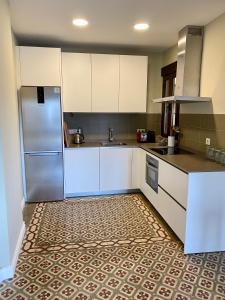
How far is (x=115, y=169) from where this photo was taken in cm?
388

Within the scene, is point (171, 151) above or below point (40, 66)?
below

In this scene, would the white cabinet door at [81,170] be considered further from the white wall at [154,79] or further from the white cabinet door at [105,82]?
the white wall at [154,79]

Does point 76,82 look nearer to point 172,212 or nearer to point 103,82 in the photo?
point 103,82

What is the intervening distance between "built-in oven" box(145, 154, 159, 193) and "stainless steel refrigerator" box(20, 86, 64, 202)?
1293 millimetres

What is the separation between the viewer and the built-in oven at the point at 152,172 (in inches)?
123

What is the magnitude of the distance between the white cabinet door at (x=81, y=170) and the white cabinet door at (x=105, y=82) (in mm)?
750

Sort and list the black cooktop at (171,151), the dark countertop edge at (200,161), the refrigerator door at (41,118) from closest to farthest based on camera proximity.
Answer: the dark countertop edge at (200,161) < the black cooktop at (171,151) < the refrigerator door at (41,118)

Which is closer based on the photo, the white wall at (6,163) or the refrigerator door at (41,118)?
the white wall at (6,163)

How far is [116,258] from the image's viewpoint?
2.32 metres

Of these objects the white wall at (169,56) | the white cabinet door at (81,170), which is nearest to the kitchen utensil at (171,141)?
the white cabinet door at (81,170)

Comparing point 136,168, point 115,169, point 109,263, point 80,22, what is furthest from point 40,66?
point 109,263

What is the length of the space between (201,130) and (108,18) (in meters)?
1.77

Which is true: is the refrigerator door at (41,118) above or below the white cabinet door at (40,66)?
below

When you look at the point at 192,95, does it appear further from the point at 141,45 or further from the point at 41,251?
the point at 41,251
